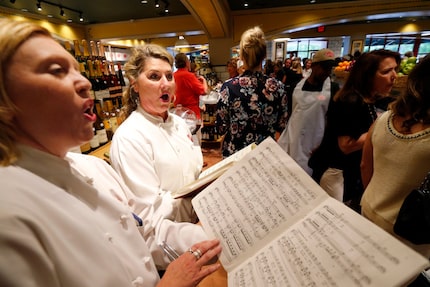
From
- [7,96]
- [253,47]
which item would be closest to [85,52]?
[253,47]

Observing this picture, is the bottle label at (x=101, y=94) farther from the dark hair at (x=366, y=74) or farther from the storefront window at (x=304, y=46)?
the storefront window at (x=304, y=46)

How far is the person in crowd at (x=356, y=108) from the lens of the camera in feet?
5.24

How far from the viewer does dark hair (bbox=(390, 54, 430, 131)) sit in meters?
1.00

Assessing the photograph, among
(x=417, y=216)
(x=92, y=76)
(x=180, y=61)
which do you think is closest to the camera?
(x=417, y=216)

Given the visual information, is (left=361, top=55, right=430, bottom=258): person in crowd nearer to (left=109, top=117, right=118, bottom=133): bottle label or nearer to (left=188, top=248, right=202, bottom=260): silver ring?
(left=188, top=248, right=202, bottom=260): silver ring

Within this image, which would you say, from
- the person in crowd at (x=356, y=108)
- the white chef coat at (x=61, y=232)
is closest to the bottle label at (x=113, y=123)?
the white chef coat at (x=61, y=232)

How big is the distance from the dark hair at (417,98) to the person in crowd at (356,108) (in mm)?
518

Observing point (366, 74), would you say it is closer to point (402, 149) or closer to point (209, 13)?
point (402, 149)

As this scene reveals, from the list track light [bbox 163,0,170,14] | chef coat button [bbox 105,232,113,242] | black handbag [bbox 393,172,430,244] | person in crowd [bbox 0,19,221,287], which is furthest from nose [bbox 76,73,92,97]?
track light [bbox 163,0,170,14]

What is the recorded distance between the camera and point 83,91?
589 mm

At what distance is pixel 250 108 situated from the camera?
1822 mm

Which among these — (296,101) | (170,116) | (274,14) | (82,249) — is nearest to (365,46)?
(274,14)

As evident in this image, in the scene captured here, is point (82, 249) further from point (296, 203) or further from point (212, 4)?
point (212, 4)

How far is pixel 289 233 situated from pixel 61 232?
0.54 m
